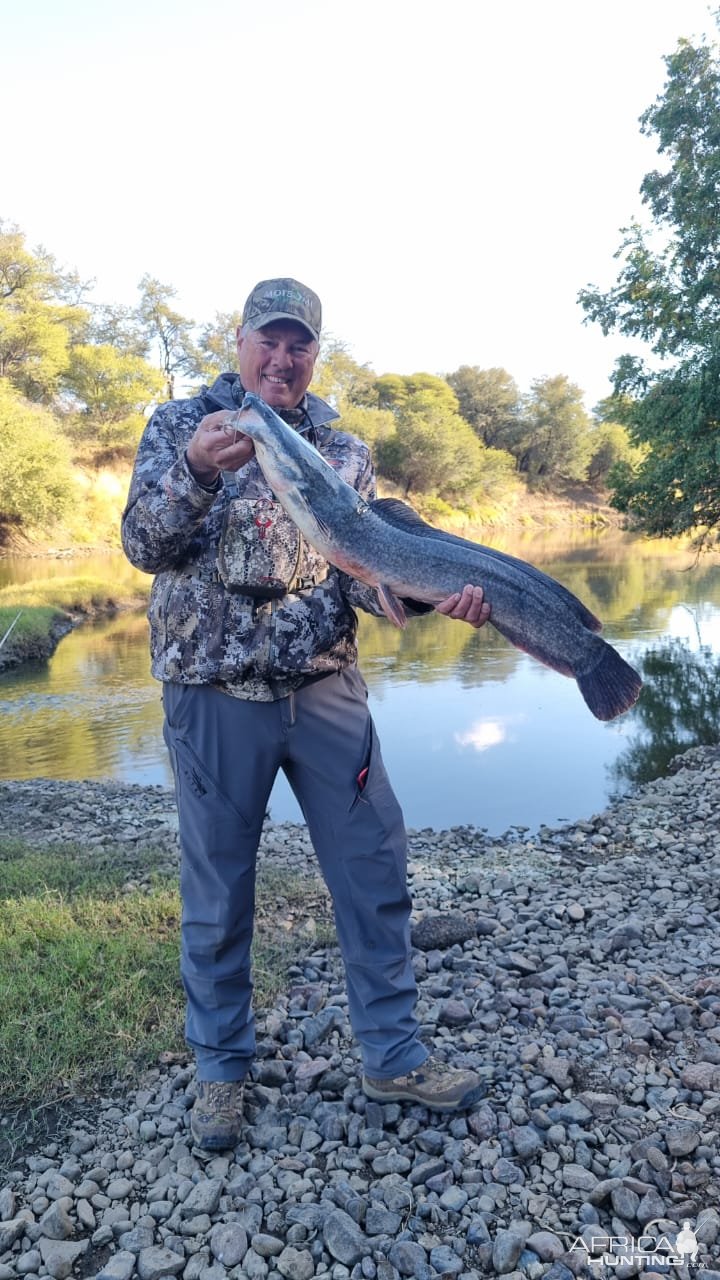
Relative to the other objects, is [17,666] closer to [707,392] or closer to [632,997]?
[707,392]

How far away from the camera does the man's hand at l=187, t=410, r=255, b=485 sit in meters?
2.87

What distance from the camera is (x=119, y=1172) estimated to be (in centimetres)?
322

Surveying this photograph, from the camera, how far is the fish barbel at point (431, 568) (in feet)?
9.53

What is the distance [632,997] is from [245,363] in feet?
12.2

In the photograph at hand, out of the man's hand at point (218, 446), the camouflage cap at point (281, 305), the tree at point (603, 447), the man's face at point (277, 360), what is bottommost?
the man's hand at point (218, 446)

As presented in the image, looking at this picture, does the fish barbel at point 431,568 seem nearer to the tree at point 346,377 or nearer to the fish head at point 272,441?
the fish head at point 272,441

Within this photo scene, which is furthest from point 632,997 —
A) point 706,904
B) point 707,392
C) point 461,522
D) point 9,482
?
point 461,522

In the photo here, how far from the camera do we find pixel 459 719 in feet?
49.6

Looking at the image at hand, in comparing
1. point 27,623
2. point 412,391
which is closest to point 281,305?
point 27,623

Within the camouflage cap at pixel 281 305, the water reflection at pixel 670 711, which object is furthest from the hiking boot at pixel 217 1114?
the water reflection at pixel 670 711

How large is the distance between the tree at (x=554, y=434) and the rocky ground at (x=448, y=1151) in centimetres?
8009

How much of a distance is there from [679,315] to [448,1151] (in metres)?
17.0

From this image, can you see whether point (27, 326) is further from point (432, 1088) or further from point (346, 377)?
point (432, 1088)

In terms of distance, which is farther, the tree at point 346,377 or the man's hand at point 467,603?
the tree at point 346,377
